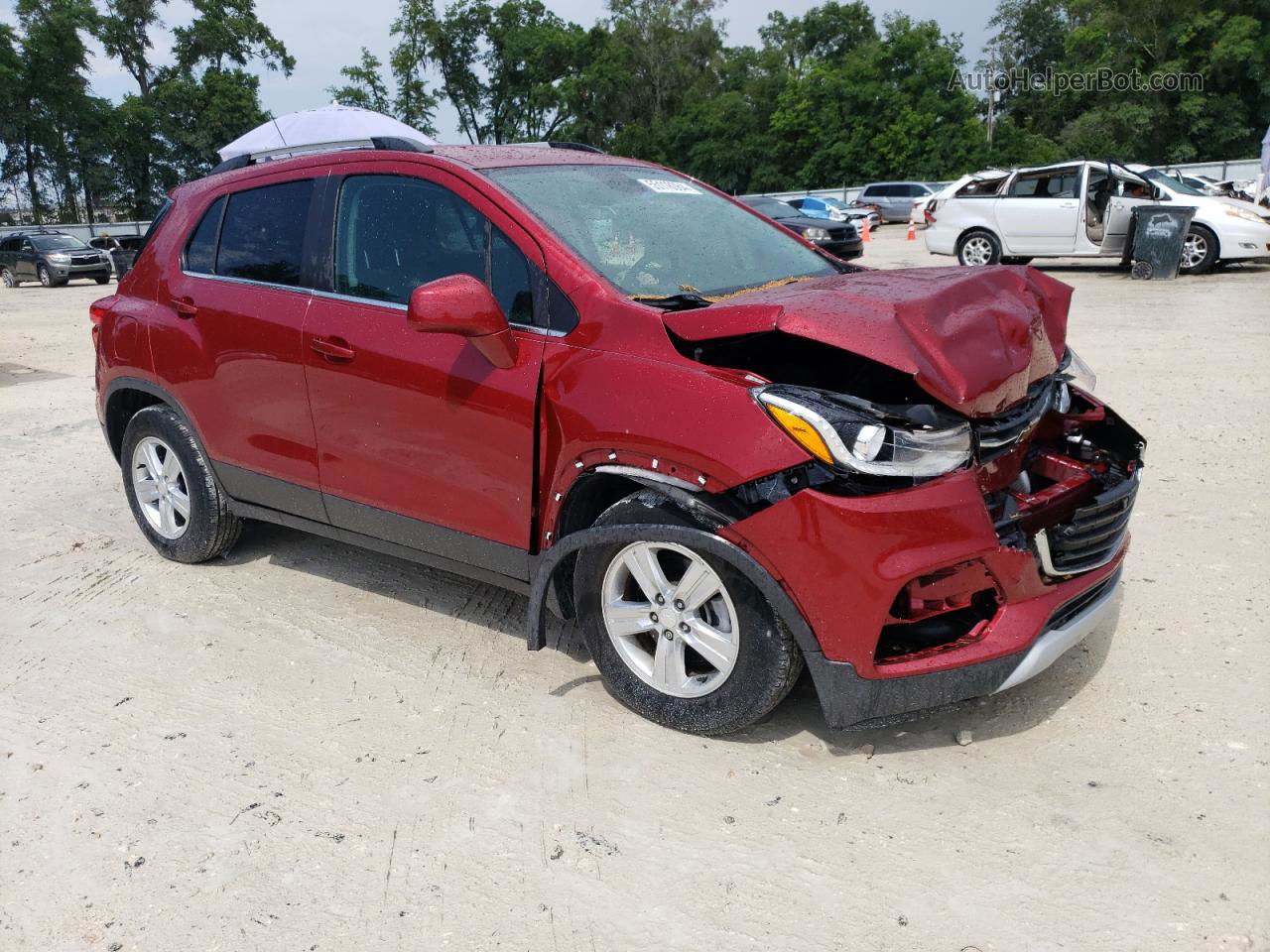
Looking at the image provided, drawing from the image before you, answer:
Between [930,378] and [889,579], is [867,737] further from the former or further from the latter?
[930,378]

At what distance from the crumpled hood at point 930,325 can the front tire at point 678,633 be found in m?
0.61

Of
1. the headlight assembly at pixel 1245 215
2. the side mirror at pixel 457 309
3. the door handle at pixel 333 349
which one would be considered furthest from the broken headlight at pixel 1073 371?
the headlight assembly at pixel 1245 215

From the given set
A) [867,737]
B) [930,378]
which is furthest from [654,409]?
[867,737]

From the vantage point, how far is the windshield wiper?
3.29 meters

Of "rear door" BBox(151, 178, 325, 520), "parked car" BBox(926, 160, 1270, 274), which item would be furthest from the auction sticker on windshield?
"parked car" BBox(926, 160, 1270, 274)

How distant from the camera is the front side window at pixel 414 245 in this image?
354cm

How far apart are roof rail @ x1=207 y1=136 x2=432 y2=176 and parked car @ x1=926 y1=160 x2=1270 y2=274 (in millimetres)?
12970

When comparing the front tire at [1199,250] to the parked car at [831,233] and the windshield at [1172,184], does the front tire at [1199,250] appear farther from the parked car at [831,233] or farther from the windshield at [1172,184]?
the parked car at [831,233]

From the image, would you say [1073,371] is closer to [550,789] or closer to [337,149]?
[550,789]

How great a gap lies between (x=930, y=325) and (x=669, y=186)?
5.24 ft

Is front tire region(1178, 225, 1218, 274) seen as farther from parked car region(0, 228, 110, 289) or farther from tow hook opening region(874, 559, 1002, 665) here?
parked car region(0, 228, 110, 289)

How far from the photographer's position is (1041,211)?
16250mm

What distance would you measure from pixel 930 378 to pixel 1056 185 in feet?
49.5

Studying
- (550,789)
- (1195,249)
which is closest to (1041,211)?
(1195,249)
